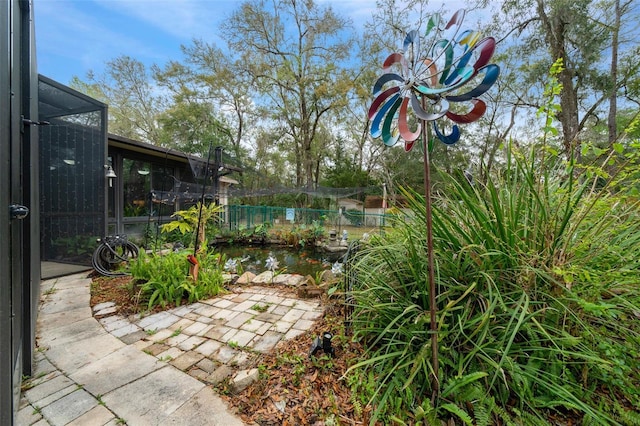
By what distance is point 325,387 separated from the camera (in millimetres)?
1401

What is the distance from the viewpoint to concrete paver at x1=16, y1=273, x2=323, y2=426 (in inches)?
50.9

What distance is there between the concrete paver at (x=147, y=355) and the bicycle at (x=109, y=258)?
2.01 feet

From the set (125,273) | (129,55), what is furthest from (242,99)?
(125,273)

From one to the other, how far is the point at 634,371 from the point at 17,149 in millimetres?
3414

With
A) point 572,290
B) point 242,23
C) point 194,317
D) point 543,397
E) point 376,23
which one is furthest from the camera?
point 242,23

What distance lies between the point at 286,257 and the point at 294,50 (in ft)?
38.1

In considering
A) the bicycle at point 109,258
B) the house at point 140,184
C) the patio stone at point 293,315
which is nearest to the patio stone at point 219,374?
the patio stone at point 293,315

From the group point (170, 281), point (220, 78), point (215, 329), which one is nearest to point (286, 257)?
point (170, 281)

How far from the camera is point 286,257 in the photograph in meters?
6.58

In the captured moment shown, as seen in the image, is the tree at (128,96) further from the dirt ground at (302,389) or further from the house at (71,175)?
the dirt ground at (302,389)

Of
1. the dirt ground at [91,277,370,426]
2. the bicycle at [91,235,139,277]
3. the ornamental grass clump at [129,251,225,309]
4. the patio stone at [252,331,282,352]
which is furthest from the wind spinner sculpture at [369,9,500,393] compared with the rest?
the bicycle at [91,235,139,277]

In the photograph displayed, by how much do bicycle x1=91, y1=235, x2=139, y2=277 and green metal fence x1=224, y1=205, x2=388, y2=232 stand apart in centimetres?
436

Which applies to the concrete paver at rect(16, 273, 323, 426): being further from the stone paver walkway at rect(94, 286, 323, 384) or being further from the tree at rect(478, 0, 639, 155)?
the tree at rect(478, 0, 639, 155)

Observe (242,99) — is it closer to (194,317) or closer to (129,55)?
(129,55)
